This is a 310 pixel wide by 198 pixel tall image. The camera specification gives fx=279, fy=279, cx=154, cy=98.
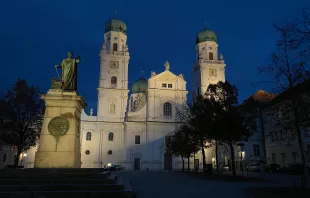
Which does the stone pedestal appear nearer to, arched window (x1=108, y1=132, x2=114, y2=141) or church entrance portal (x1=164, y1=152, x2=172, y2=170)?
arched window (x1=108, y1=132, x2=114, y2=141)

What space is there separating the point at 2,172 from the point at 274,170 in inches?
1283

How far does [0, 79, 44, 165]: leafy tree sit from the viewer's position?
27.6 meters

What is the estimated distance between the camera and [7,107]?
27.3 m

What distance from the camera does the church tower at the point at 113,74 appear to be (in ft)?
176

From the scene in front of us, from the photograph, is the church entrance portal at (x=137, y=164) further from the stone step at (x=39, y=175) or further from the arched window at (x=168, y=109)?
the stone step at (x=39, y=175)

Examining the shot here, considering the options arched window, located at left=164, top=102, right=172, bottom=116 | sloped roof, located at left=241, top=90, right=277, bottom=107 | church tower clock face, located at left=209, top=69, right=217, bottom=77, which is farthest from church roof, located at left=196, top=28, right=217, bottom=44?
sloped roof, located at left=241, top=90, right=277, bottom=107

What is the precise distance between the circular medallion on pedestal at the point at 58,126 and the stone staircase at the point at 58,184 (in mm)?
1877

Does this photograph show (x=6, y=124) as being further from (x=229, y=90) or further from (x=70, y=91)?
(x=229, y=90)

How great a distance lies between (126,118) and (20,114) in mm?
26894

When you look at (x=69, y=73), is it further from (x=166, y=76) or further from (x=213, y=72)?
(x=213, y=72)

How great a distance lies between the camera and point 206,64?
59.8 m

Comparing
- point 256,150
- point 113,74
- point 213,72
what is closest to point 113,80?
point 113,74

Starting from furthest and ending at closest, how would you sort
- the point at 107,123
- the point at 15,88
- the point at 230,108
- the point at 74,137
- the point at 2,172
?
the point at 107,123 < the point at 15,88 < the point at 230,108 < the point at 74,137 < the point at 2,172

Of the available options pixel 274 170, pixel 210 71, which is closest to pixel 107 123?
pixel 210 71
